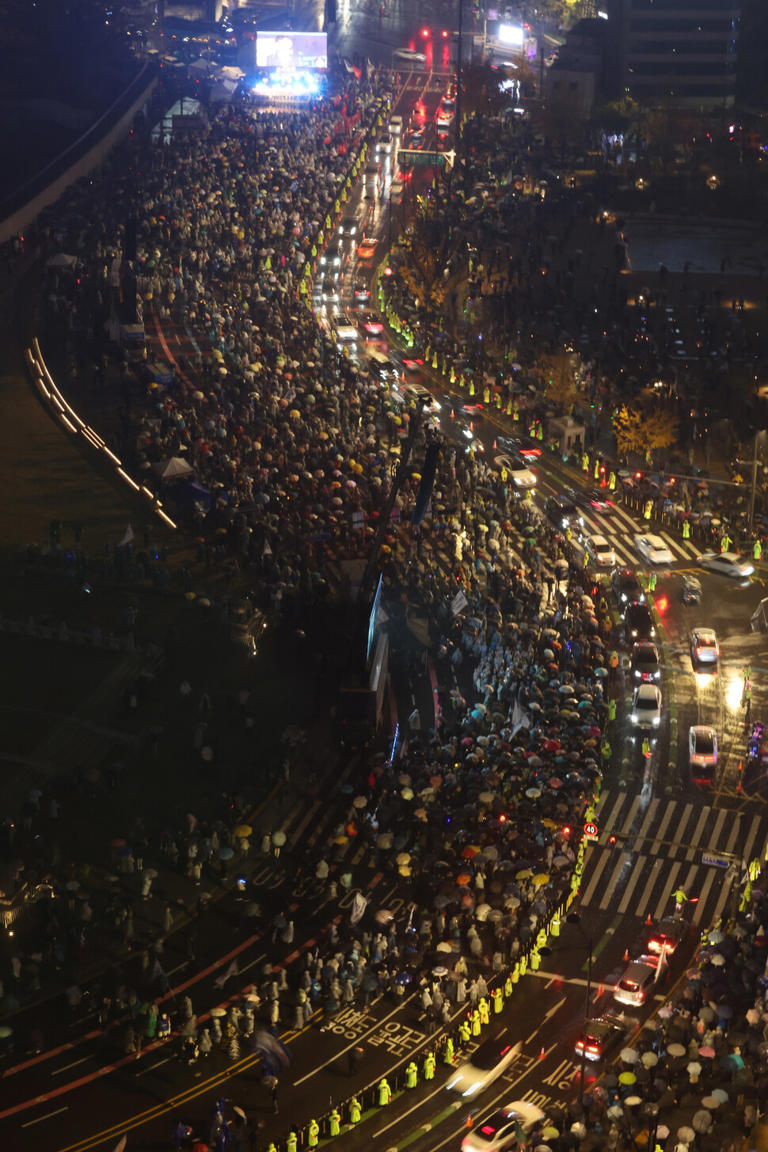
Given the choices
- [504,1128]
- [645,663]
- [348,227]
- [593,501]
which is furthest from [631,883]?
[348,227]

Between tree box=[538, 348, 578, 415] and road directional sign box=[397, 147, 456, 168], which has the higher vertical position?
road directional sign box=[397, 147, 456, 168]

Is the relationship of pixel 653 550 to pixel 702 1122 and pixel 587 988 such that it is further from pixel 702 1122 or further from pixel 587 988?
pixel 702 1122

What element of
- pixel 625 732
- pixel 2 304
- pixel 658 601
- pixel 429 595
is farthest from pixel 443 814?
pixel 2 304

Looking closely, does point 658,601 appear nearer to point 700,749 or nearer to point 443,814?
point 700,749

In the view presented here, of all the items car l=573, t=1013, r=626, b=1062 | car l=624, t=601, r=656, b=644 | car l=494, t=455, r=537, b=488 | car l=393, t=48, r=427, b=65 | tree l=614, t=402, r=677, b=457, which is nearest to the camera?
car l=573, t=1013, r=626, b=1062

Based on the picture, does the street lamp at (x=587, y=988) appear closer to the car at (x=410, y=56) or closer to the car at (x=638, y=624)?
the car at (x=638, y=624)

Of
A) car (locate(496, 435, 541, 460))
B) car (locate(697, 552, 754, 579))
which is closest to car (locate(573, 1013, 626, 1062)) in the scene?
car (locate(697, 552, 754, 579))

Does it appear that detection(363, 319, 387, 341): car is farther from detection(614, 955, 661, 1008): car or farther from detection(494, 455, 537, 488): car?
detection(614, 955, 661, 1008): car

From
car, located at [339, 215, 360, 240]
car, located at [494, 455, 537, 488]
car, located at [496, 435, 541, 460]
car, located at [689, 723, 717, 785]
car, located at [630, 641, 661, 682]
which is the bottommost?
car, located at [689, 723, 717, 785]

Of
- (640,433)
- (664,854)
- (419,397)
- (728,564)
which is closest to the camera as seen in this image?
(664,854)
